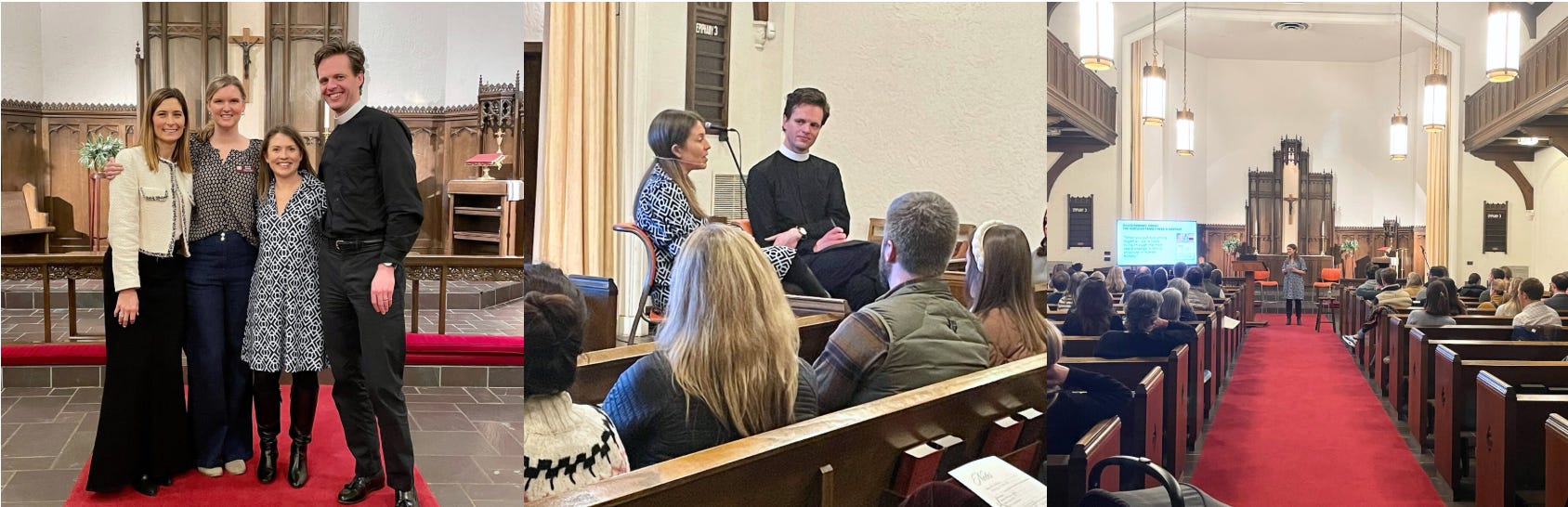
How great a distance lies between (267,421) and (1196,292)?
319 centimetres

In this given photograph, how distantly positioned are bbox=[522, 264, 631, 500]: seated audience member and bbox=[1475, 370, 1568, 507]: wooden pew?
3045mm

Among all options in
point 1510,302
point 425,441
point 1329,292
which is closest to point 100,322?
point 425,441

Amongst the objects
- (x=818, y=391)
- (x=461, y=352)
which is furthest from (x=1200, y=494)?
(x=461, y=352)

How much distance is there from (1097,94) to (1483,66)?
1112 mm

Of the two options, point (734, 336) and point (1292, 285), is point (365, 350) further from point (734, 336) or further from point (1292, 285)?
point (1292, 285)

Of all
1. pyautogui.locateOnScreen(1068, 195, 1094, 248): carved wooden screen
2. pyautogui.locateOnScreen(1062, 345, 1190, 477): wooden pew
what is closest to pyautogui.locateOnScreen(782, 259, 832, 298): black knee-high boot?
pyautogui.locateOnScreen(1068, 195, 1094, 248): carved wooden screen

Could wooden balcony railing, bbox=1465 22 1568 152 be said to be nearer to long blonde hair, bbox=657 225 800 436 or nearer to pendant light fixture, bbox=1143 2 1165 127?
pendant light fixture, bbox=1143 2 1165 127

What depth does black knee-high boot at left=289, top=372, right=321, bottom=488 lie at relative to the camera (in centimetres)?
341

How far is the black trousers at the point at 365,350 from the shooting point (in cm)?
299

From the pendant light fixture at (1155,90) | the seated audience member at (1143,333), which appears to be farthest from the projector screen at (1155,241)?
the pendant light fixture at (1155,90)

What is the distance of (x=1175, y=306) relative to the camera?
2.91m

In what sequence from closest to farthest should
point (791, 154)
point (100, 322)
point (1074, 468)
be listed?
point (791, 154)
point (1074, 468)
point (100, 322)

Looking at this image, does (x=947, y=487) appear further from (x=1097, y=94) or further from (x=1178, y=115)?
(x=1178, y=115)

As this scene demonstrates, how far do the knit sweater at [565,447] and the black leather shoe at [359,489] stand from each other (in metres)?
2.65
